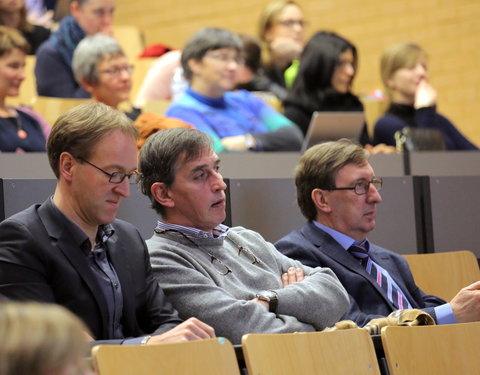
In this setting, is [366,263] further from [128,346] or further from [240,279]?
[128,346]

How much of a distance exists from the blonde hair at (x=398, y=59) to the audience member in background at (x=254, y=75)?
589mm

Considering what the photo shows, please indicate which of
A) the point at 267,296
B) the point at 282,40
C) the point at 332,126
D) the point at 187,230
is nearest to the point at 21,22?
the point at 282,40

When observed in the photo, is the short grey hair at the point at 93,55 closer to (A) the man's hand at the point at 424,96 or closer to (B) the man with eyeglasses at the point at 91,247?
(A) the man's hand at the point at 424,96

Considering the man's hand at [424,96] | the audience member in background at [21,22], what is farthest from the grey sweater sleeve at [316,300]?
the audience member in background at [21,22]

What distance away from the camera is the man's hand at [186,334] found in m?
2.37

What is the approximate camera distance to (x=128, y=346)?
2096mm

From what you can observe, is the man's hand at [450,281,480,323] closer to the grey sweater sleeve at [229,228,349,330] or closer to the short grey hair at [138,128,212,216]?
the grey sweater sleeve at [229,228,349,330]

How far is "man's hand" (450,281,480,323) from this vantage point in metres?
3.14

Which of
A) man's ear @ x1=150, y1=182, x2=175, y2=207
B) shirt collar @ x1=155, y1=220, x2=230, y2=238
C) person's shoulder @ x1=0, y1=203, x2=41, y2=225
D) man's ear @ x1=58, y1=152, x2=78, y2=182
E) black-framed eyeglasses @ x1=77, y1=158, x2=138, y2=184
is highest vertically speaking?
man's ear @ x1=58, y1=152, x2=78, y2=182

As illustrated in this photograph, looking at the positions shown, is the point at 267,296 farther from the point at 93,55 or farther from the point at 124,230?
the point at 93,55

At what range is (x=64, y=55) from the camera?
17.9ft

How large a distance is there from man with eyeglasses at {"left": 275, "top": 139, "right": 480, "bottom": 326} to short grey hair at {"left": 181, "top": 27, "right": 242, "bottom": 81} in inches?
53.8

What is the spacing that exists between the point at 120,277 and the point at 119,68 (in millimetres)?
2294

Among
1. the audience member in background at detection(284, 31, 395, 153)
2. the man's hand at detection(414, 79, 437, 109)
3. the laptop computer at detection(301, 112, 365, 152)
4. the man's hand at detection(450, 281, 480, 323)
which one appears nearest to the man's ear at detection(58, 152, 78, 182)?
the man's hand at detection(450, 281, 480, 323)
